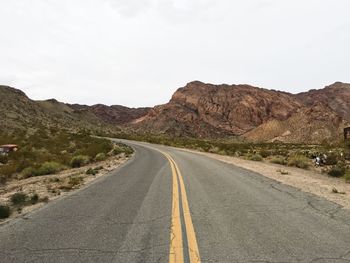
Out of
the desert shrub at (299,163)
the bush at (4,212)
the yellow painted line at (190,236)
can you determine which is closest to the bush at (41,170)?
the bush at (4,212)

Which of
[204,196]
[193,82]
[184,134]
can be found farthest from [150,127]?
[204,196]

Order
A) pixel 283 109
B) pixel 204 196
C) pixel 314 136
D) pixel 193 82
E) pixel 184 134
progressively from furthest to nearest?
pixel 193 82
pixel 283 109
pixel 184 134
pixel 314 136
pixel 204 196

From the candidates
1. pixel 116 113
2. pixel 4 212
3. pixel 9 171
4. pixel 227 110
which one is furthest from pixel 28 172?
pixel 116 113

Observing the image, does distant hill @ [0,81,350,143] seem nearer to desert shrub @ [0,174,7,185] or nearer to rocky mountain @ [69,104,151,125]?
rocky mountain @ [69,104,151,125]

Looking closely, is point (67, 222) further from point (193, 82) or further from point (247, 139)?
point (193, 82)

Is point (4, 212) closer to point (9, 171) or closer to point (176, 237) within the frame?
point (176, 237)

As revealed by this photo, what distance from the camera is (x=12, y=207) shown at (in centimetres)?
1070

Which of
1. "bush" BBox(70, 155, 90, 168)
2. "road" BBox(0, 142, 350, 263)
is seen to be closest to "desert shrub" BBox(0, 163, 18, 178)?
"bush" BBox(70, 155, 90, 168)

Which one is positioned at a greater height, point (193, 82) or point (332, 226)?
point (193, 82)

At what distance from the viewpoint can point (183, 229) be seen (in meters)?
7.40

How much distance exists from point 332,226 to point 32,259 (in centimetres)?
522

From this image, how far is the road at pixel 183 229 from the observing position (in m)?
5.95

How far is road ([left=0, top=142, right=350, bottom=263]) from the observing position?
5953 mm

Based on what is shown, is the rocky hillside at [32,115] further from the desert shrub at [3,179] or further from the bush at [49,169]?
the desert shrub at [3,179]
